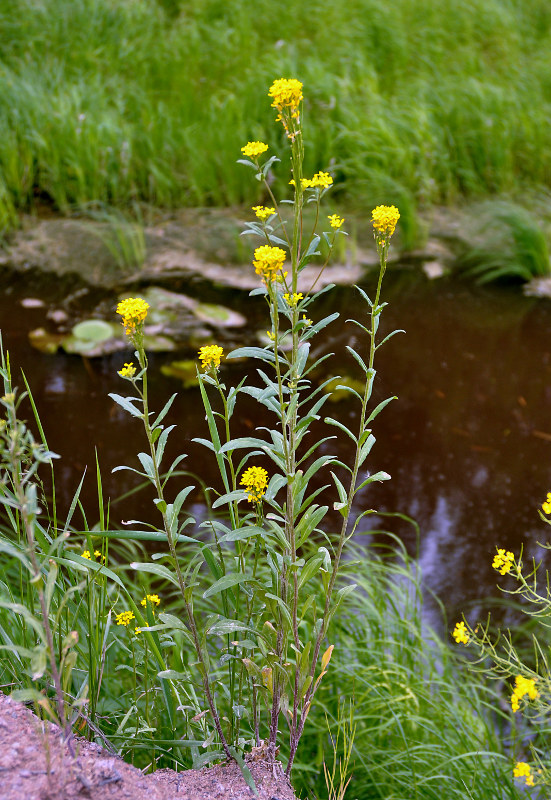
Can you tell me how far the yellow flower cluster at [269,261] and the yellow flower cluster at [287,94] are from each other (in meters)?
0.21

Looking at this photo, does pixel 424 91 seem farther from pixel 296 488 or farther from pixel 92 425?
pixel 296 488

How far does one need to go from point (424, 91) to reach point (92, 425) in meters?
3.20

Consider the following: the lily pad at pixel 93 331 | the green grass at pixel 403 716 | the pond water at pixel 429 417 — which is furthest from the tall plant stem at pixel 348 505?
the lily pad at pixel 93 331

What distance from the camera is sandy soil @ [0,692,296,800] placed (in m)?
0.97

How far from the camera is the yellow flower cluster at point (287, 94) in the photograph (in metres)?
1.02

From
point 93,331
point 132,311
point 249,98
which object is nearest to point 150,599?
point 132,311

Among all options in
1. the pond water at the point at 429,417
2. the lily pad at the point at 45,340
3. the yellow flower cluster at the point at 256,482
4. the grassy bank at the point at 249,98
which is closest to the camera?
the yellow flower cluster at the point at 256,482

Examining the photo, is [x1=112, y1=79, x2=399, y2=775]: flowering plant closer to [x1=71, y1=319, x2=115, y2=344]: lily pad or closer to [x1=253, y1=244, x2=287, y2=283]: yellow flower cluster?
[x1=253, y1=244, x2=287, y2=283]: yellow flower cluster

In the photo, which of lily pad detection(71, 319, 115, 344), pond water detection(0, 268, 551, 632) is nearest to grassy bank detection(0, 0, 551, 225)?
pond water detection(0, 268, 551, 632)

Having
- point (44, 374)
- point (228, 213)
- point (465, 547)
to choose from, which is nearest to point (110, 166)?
point (228, 213)

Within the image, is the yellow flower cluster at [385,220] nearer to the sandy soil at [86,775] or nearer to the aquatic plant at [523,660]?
the aquatic plant at [523,660]

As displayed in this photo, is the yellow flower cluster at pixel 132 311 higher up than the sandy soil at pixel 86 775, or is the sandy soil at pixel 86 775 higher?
the yellow flower cluster at pixel 132 311

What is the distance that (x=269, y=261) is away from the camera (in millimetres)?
980

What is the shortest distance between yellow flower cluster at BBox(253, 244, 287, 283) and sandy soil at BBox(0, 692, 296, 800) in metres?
0.65
